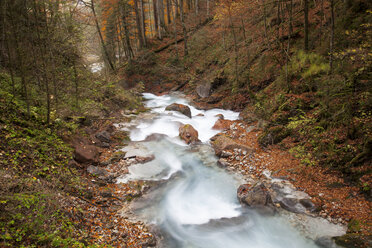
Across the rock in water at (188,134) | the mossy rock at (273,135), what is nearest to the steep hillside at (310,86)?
the mossy rock at (273,135)

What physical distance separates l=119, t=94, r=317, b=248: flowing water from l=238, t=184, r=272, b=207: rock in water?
265 millimetres

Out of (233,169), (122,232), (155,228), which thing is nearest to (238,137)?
(233,169)

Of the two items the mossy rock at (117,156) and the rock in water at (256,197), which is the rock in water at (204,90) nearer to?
the mossy rock at (117,156)

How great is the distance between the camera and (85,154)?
7969mm

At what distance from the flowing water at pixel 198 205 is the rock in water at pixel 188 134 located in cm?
34

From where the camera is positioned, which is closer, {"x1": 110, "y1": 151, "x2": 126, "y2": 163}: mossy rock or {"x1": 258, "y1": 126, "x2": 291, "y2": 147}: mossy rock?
{"x1": 110, "y1": 151, "x2": 126, "y2": 163}: mossy rock

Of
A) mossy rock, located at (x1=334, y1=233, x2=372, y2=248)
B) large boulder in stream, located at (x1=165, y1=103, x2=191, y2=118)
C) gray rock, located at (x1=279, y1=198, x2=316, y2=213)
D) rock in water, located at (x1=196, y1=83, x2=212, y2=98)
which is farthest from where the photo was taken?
rock in water, located at (x1=196, y1=83, x2=212, y2=98)

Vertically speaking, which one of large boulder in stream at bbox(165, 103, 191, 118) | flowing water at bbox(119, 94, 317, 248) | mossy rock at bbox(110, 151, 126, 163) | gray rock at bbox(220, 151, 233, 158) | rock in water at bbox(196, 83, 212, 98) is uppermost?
rock in water at bbox(196, 83, 212, 98)

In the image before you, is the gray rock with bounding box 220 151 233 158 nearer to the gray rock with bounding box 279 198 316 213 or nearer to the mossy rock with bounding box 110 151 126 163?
the gray rock with bounding box 279 198 316 213

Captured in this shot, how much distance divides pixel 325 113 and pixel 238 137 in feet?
13.0

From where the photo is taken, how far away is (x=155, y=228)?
6.25 m

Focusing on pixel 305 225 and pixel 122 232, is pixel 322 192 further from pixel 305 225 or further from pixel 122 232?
pixel 122 232

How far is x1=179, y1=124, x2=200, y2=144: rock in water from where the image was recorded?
1144 cm

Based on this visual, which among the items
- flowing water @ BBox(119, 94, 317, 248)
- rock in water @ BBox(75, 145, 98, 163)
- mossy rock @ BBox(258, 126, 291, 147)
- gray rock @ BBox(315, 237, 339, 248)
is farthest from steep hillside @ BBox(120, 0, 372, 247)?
rock in water @ BBox(75, 145, 98, 163)
